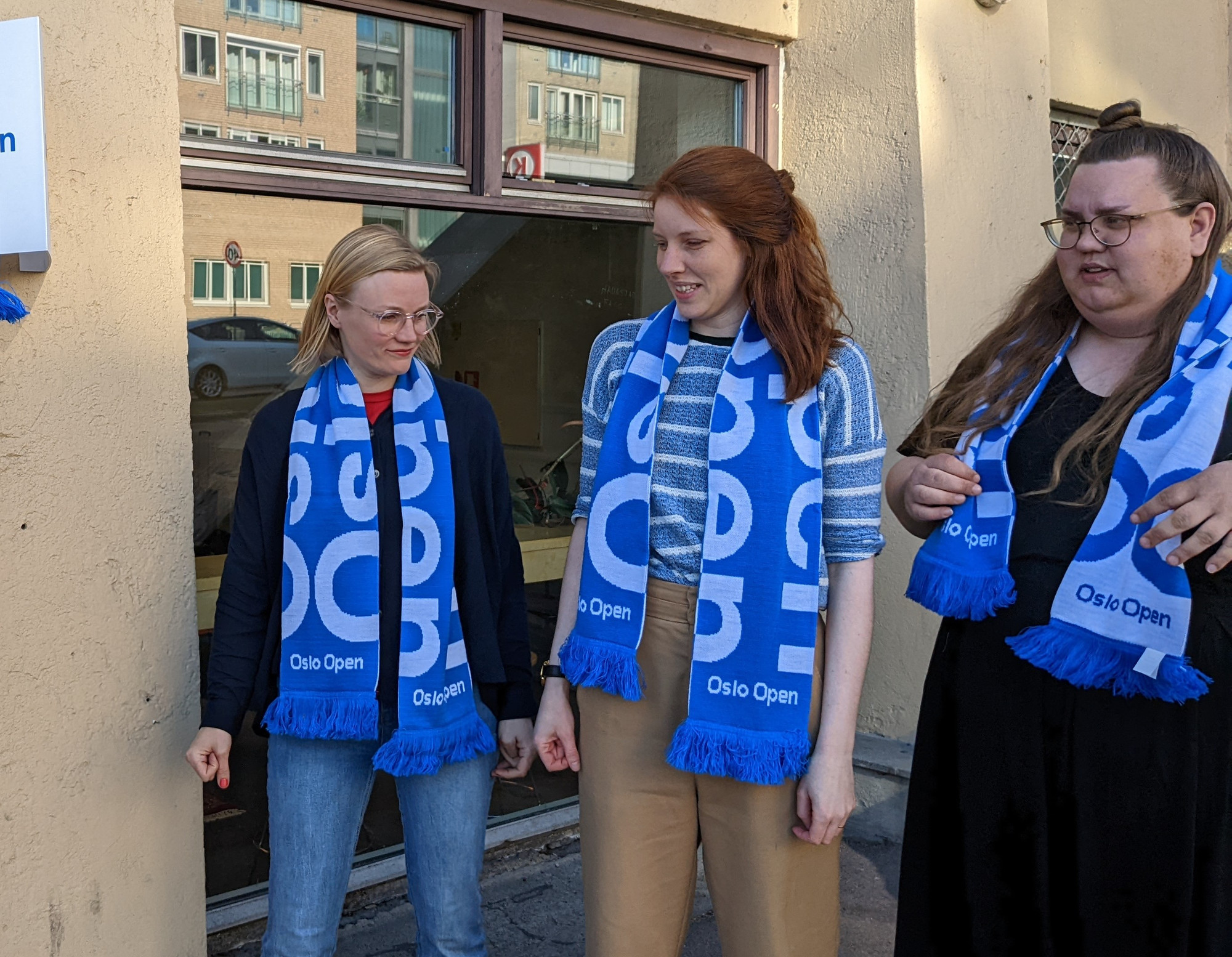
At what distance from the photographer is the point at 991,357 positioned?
225cm

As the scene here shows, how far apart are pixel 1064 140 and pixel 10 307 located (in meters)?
4.63

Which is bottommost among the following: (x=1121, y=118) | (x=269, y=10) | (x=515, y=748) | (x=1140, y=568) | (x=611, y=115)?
(x=515, y=748)

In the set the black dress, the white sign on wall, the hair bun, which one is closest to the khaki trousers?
the black dress

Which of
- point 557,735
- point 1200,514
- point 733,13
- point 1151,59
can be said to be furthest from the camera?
point 1151,59

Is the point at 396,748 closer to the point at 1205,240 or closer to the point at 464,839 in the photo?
the point at 464,839

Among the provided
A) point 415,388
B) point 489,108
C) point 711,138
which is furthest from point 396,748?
point 711,138

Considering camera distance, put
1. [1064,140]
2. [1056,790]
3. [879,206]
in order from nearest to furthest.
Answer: [1056,790] → [879,206] → [1064,140]

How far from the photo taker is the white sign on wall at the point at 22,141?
242 centimetres

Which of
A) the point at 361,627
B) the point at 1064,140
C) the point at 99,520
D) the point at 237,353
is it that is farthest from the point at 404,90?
the point at 1064,140

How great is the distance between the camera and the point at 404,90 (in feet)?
11.7

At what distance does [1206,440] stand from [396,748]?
1.60 meters

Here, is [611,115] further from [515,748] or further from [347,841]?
[347,841]

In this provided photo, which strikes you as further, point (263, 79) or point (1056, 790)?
point (263, 79)

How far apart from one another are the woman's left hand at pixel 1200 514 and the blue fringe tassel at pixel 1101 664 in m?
0.17
